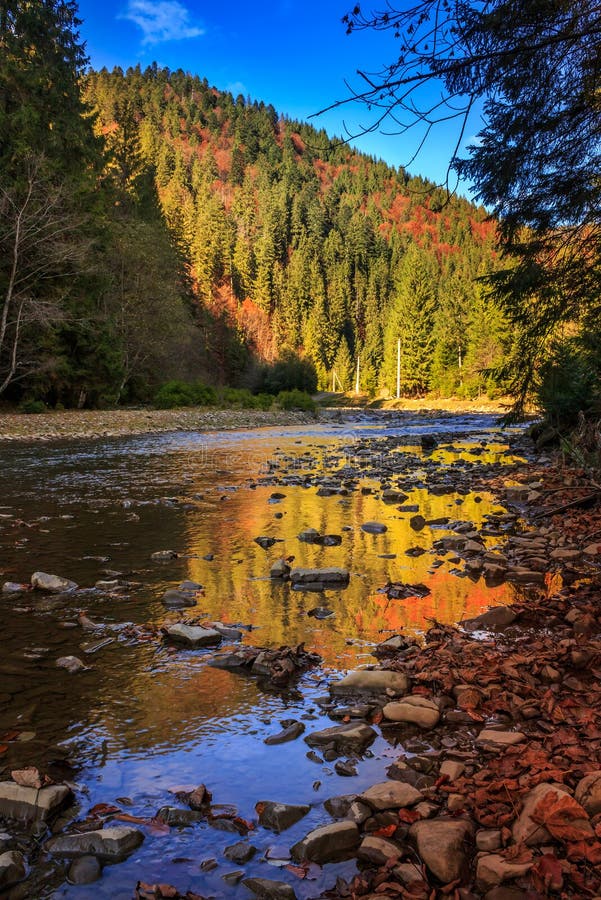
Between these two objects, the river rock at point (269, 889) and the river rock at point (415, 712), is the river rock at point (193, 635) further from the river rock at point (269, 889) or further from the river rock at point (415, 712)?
the river rock at point (269, 889)

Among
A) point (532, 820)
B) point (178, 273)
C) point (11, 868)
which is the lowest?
point (11, 868)

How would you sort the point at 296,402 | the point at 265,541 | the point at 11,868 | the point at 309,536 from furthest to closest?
1. the point at 296,402
2. the point at 309,536
3. the point at 265,541
4. the point at 11,868

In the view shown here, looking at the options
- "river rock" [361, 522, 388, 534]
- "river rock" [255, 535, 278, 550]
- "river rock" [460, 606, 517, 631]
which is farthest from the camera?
"river rock" [361, 522, 388, 534]

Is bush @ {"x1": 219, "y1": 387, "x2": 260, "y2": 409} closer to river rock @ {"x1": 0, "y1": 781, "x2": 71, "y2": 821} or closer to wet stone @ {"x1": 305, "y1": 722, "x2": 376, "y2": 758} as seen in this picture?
wet stone @ {"x1": 305, "y1": 722, "x2": 376, "y2": 758}

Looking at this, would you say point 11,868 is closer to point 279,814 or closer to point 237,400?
point 279,814

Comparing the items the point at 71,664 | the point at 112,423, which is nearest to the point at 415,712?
the point at 71,664

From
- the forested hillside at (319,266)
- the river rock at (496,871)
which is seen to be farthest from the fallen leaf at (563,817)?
the forested hillside at (319,266)

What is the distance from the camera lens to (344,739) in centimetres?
302

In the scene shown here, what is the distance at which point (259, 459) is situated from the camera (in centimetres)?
1669

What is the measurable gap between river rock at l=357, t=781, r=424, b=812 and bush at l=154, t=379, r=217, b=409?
36904 mm

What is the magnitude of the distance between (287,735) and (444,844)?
1.15 m

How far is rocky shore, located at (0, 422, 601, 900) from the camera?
2.02m

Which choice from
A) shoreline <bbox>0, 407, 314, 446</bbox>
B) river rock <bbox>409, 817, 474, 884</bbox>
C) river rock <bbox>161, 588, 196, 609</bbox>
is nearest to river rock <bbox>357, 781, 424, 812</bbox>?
river rock <bbox>409, 817, 474, 884</bbox>

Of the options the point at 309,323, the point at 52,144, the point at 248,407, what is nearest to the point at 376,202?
the point at 309,323
